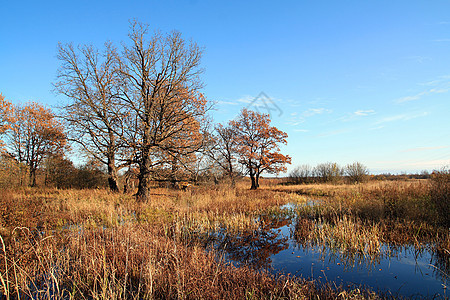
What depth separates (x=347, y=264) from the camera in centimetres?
557

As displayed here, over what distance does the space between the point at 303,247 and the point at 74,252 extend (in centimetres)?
624

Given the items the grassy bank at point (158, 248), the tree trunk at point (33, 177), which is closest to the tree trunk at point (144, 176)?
the grassy bank at point (158, 248)

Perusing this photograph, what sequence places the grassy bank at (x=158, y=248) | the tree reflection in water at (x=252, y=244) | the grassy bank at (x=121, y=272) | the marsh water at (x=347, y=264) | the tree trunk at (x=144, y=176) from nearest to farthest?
the grassy bank at (x=121, y=272), the grassy bank at (x=158, y=248), the marsh water at (x=347, y=264), the tree reflection in water at (x=252, y=244), the tree trunk at (x=144, y=176)

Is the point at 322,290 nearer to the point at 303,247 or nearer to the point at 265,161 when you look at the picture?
the point at 303,247

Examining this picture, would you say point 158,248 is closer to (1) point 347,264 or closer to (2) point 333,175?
(1) point 347,264

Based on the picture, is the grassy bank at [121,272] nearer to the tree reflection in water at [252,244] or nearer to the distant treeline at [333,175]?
the tree reflection in water at [252,244]

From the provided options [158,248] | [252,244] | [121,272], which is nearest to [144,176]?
[158,248]

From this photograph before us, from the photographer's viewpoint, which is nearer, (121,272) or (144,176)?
(121,272)

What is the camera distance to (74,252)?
5.35m

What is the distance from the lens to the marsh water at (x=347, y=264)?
4.53 meters

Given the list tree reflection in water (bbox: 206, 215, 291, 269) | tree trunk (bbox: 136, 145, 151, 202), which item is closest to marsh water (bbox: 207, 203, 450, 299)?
tree reflection in water (bbox: 206, 215, 291, 269)

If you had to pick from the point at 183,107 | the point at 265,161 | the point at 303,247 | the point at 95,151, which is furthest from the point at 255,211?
the point at 265,161

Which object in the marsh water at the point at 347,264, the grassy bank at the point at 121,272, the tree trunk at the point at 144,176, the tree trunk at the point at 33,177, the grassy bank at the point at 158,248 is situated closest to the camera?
the grassy bank at the point at 121,272

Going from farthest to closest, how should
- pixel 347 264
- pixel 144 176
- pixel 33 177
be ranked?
pixel 33 177
pixel 144 176
pixel 347 264
